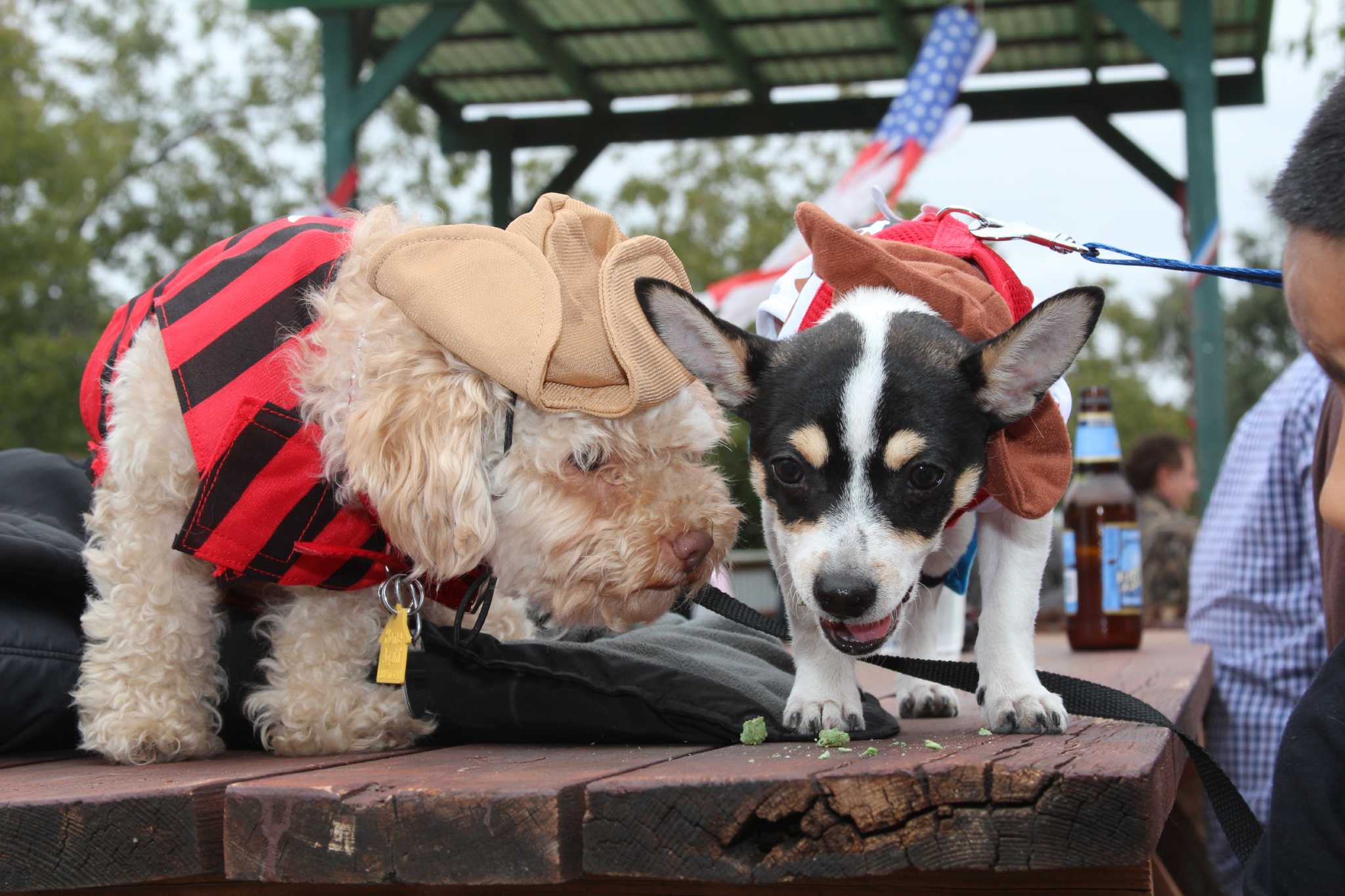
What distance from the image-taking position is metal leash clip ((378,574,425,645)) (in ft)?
9.45

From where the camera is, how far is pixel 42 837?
207cm

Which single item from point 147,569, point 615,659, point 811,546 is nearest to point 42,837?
point 147,569

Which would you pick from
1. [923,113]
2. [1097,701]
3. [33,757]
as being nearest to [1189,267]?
[1097,701]

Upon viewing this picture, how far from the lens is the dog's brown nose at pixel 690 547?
2.75 meters

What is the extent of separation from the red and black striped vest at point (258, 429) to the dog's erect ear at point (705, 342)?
762 mm

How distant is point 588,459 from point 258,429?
2.24ft

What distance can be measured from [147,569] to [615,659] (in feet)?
3.40

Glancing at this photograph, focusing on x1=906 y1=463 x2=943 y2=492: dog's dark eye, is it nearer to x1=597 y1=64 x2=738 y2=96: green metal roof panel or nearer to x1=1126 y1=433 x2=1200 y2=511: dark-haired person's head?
x1=1126 y1=433 x2=1200 y2=511: dark-haired person's head

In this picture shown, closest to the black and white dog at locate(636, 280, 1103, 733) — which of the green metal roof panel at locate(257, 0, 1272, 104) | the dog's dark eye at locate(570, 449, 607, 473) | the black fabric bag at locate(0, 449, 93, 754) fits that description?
the dog's dark eye at locate(570, 449, 607, 473)

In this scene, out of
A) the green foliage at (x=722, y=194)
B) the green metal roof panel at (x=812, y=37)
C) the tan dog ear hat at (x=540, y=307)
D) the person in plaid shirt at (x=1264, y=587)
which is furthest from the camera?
the green foliage at (x=722, y=194)

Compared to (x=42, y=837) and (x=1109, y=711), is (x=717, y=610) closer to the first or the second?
(x=1109, y=711)

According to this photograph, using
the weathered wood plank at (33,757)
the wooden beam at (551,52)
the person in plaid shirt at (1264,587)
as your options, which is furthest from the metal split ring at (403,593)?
the wooden beam at (551,52)

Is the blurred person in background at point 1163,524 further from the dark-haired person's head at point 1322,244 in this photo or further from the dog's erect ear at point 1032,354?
the dark-haired person's head at point 1322,244

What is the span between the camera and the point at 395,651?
2.86 meters
